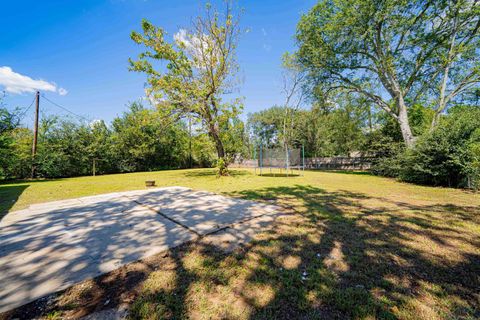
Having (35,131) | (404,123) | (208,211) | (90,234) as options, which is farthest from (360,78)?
(35,131)

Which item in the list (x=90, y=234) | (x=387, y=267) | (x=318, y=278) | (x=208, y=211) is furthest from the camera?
(x=208, y=211)

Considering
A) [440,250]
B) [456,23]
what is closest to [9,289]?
[440,250]

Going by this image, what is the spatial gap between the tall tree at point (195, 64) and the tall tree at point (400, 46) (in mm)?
5777

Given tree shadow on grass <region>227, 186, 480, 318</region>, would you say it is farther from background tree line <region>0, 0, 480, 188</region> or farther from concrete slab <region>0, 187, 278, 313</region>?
background tree line <region>0, 0, 480, 188</region>

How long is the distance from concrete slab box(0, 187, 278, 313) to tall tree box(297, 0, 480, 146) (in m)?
10.6

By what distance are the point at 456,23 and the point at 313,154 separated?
773 inches

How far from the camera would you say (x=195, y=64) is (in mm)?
9750

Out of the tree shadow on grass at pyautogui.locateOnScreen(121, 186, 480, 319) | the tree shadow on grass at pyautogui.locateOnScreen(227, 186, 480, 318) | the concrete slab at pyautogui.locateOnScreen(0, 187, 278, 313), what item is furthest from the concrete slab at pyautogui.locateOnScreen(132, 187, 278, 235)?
the tree shadow on grass at pyautogui.locateOnScreen(227, 186, 480, 318)

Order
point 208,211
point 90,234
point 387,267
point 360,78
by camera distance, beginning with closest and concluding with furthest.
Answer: point 387,267, point 90,234, point 208,211, point 360,78

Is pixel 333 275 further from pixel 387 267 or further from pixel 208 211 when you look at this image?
pixel 208 211

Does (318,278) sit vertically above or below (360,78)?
below

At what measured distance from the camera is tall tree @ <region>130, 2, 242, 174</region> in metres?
9.18

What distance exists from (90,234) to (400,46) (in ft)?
53.5

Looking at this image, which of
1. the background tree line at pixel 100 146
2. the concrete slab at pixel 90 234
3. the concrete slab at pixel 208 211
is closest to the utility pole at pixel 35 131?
the background tree line at pixel 100 146
